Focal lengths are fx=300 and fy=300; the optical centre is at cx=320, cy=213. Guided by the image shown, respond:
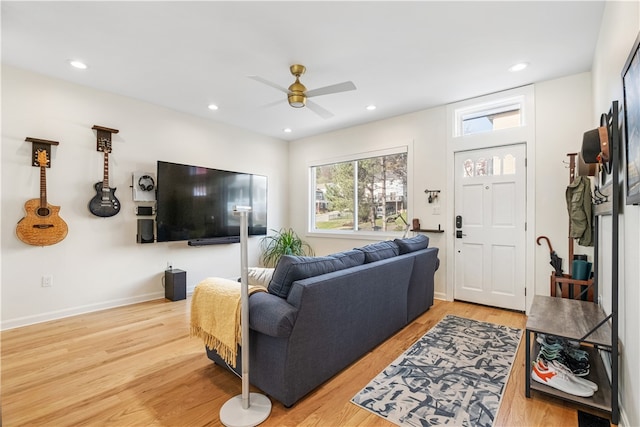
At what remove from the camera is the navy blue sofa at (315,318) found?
5.70 feet

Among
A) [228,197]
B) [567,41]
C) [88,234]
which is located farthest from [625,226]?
[88,234]

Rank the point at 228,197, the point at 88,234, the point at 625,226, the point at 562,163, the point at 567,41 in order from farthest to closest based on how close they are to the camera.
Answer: the point at 228,197
the point at 88,234
the point at 562,163
the point at 567,41
the point at 625,226

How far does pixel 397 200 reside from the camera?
4.69 m

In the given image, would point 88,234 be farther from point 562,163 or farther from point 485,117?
point 562,163

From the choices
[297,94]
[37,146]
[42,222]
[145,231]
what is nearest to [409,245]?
[297,94]

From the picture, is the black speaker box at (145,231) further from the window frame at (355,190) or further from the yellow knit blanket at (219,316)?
the window frame at (355,190)

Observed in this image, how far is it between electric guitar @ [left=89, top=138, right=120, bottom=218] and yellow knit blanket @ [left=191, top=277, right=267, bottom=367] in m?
2.33

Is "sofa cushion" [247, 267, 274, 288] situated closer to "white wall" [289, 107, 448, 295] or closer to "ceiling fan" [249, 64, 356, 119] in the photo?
"ceiling fan" [249, 64, 356, 119]

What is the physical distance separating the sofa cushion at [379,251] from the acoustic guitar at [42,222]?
3.27m

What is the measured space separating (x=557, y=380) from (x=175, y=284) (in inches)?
157

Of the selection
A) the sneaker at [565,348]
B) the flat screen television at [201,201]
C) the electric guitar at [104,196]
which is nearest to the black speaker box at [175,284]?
the flat screen television at [201,201]

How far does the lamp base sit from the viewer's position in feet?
5.36

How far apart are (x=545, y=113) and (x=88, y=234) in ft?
17.8

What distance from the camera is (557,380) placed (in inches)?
71.9
